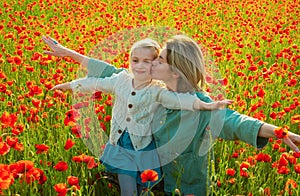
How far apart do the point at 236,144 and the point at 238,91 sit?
1043mm

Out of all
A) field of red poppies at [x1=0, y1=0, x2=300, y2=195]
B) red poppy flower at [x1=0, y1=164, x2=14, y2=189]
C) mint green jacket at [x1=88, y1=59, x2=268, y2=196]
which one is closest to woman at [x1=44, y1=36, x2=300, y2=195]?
mint green jacket at [x1=88, y1=59, x2=268, y2=196]

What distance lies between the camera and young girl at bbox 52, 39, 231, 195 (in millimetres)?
2598

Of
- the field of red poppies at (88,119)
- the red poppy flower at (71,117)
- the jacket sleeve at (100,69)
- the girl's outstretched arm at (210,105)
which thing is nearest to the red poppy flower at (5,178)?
the field of red poppies at (88,119)

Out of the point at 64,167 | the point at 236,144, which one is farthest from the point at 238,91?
the point at 64,167

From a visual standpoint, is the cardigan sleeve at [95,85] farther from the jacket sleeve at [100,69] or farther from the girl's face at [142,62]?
the girl's face at [142,62]

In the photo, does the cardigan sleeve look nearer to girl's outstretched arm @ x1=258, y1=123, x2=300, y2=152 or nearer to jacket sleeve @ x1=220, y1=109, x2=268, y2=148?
jacket sleeve @ x1=220, y1=109, x2=268, y2=148

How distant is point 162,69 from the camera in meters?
2.58

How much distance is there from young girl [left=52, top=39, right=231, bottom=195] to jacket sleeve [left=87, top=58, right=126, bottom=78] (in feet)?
0.66

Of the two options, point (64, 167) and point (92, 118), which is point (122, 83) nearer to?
point (92, 118)

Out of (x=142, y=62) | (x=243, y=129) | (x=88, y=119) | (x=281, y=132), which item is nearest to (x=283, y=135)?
(x=281, y=132)

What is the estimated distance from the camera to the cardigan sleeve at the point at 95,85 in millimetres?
2854

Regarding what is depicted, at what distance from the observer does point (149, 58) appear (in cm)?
261

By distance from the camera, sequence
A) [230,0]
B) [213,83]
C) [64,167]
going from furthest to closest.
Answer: [230,0] → [213,83] → [64,167]

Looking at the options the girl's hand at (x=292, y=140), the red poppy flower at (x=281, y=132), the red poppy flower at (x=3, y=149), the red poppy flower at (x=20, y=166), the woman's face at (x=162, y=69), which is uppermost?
the woman's face at (x=162, y=69)
